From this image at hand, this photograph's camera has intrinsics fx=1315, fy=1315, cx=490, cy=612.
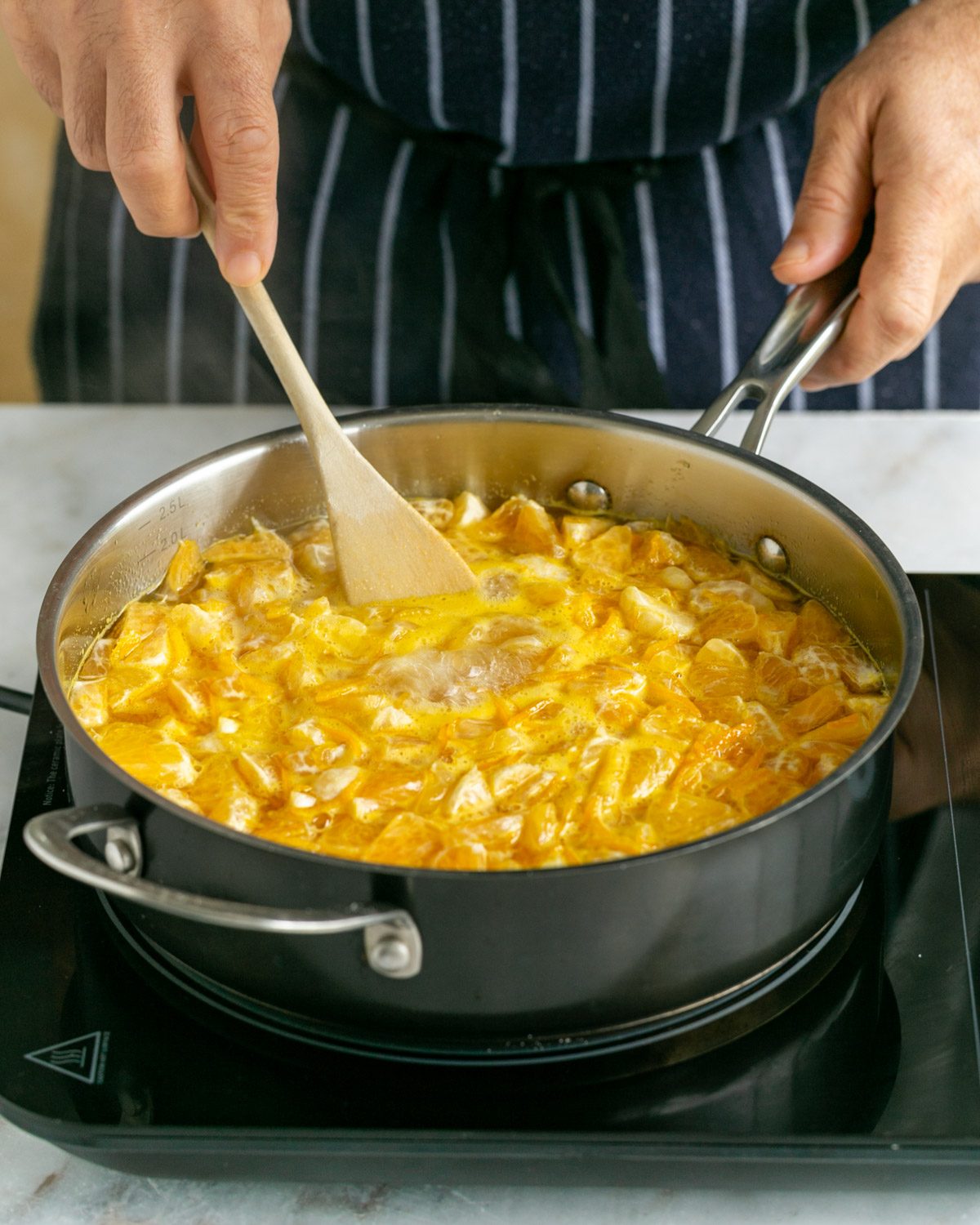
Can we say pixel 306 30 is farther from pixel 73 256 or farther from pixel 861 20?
pixel 861 20

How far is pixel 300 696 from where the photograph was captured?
1295 mm

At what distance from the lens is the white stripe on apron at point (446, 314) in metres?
2.07

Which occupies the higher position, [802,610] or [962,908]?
[802,610]

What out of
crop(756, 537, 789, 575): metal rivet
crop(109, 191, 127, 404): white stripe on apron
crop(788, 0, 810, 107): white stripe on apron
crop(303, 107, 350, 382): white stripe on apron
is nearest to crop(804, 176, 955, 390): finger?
crop(756, 537, 789, 575): metal rivet

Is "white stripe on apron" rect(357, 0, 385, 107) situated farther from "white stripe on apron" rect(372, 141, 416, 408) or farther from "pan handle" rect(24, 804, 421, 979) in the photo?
"pan handle" rect(24, 804, 421, 979)

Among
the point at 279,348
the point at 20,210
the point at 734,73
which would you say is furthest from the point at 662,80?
the point at 20,210

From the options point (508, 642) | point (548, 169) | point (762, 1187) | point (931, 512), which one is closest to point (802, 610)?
point (508, 642)

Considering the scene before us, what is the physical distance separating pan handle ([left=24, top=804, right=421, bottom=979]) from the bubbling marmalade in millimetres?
140

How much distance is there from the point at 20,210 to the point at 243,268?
3464 millimetres

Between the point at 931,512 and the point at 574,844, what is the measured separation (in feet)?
2.97

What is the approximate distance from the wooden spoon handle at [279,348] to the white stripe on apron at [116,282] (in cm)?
91

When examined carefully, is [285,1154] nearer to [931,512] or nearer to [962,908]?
[962,908]

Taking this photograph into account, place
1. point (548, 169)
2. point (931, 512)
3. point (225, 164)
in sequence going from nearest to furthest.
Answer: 1. point (225, 164)
2. point (931, 512)
3. point (548, 169)

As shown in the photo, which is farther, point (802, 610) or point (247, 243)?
point (802, 610)
